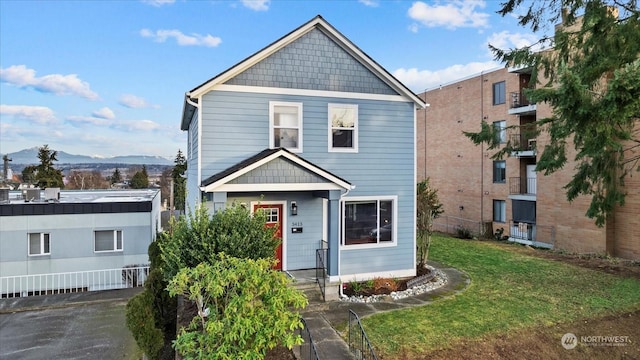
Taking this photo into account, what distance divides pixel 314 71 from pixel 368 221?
16.2 feet

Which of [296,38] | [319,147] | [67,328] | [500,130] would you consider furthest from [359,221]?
[67,328]

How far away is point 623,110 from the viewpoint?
666 cm

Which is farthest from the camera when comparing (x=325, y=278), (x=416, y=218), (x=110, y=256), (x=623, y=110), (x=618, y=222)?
(x=618, y=222)

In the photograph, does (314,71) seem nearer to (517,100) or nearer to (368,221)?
(368,221)

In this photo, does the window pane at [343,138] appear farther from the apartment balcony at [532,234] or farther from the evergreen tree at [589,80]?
the apartment balcony at [532,234]

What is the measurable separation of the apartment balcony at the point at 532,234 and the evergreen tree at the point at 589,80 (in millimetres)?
11781

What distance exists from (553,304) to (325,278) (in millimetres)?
5952

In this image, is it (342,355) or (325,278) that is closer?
(342,355)

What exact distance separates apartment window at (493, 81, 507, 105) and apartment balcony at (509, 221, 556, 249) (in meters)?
9.04

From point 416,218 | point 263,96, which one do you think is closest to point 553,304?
point 416,218

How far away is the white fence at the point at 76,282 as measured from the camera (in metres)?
14.2

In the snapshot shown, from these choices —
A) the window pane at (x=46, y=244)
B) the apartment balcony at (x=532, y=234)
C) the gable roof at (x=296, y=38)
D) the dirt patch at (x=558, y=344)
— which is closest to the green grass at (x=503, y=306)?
the dirt patch at (x=558, y=344)

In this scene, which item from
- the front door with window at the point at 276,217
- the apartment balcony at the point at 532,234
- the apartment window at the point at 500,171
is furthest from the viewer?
the apartment window at the point at 500,171

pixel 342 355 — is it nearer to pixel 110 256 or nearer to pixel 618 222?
pixel 110 256
